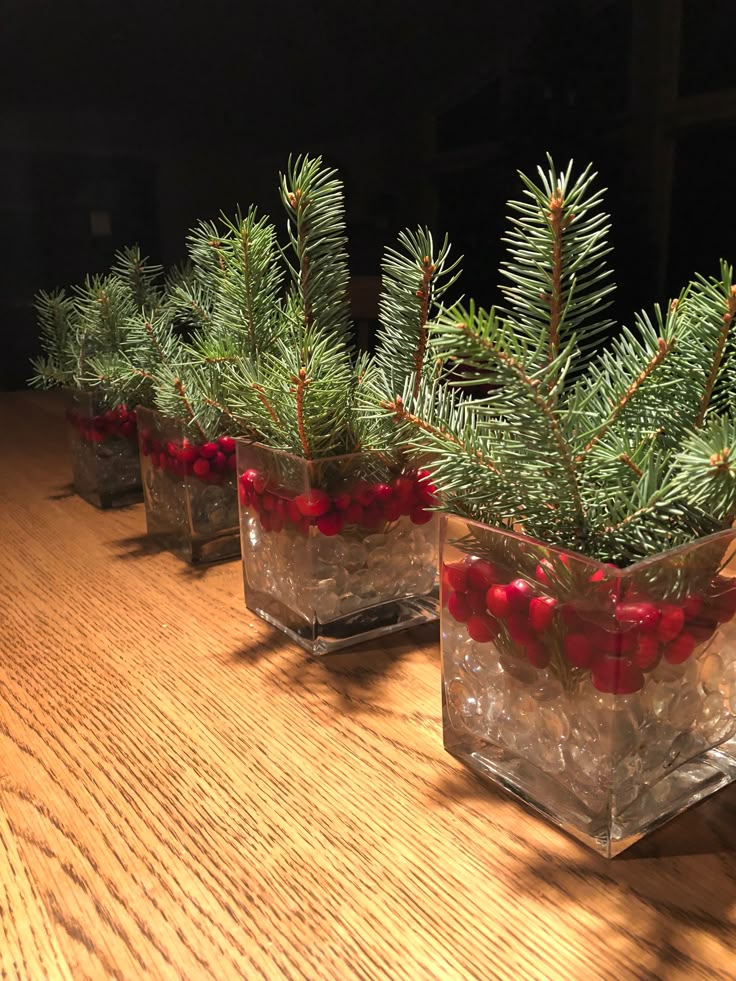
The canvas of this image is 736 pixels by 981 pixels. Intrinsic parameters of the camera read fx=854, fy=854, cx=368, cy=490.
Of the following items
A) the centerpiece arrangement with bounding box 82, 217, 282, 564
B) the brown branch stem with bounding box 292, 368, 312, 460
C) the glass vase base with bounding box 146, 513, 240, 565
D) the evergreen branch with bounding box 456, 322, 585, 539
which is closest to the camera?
the evergreen branch with bounding box 456, 322, 585, 539

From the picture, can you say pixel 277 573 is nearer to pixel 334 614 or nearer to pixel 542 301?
pixel 334 614

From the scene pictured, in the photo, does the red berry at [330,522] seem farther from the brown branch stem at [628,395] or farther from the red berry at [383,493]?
the brown branch stem at [628,395]

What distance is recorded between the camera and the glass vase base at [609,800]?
12.5 inches

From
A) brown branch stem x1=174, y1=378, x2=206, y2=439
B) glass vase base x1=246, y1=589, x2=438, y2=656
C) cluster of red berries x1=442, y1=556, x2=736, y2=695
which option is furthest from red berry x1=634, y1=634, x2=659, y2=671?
brown branch stem x1=174, y1=378, x2=206, y2=439

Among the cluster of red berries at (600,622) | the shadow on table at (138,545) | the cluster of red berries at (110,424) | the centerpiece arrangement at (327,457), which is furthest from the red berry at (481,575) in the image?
the cluster of red berries at (110,424)

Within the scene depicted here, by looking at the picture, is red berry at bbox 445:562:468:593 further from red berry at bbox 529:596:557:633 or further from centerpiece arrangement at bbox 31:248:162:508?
centerpiece arrangement at bbox 31:248:162:508

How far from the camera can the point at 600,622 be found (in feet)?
0.97

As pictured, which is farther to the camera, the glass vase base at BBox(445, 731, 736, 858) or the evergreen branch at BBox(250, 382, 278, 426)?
the evergreen branch at BBox(250, 382, 278, 426)

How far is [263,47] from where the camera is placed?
0.96 m

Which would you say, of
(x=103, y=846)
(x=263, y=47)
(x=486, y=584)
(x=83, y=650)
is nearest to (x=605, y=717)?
(x=486, y=584)

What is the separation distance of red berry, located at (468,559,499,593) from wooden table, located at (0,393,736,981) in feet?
0.30

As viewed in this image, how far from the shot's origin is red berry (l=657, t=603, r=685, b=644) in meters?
0.30

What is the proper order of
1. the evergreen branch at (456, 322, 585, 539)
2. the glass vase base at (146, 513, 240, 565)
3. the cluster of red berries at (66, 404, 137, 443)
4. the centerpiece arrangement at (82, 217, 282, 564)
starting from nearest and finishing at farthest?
the evergreen branch at (456, 322, 585, 539)
the centerpiece arrangement at (82, 217, 282, 564)
the glass vase base at (146, 513, 240, 565)
the cluster of red berries at (66, 404, 137, 443)

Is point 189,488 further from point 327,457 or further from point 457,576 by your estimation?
point 457,576
